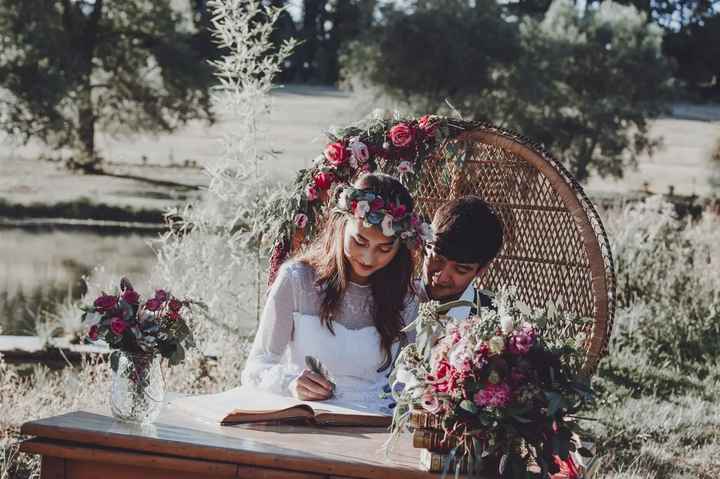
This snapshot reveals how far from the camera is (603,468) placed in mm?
3891

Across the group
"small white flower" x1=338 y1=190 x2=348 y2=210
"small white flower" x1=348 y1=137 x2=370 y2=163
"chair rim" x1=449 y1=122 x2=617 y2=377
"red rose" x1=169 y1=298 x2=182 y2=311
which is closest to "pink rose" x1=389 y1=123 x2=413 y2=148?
"small white flower" x1=348 y1=137 x2=370 y2=163

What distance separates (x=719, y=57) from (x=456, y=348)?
14.3 m

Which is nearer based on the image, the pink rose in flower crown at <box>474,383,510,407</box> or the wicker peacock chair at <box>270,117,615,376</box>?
the pink rose in flower crown at <box>474,383,510,407</box>

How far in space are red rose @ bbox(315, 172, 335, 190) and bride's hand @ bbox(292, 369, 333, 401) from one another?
0.97 m

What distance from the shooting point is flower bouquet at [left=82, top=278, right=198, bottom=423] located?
2262 mm

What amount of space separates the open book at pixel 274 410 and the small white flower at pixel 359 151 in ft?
3.63

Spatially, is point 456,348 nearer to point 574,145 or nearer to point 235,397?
point 235,397

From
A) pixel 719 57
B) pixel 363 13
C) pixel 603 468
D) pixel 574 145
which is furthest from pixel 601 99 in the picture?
pixel 603 468

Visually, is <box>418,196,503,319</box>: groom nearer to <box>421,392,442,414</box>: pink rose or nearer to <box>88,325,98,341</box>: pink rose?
<box>421,392,442,414</box>: pink rose

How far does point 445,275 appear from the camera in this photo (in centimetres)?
319

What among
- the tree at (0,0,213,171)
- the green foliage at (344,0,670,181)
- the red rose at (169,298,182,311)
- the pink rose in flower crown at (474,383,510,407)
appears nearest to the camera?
the pink rose in flower crown at (474,383,510,407)

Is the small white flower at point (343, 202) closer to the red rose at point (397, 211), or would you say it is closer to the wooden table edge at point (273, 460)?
the red rose at point (397, 211)

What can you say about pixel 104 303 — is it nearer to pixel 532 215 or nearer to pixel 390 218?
pixel 390 218

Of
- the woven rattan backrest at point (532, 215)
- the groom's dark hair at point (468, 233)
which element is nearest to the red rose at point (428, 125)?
the woven rattan backrest at point (532, 215)
